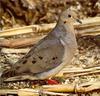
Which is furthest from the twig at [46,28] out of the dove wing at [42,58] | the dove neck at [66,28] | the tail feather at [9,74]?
the tail feather at [9,74]

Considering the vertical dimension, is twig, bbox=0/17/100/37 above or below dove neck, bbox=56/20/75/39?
above

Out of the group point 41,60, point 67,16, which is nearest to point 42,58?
point 41,60

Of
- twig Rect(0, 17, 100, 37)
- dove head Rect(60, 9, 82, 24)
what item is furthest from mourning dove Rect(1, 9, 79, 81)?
twig Rect(0, 17, 100, 37)

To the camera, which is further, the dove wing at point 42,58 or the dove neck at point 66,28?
the dove neck at point 66,28

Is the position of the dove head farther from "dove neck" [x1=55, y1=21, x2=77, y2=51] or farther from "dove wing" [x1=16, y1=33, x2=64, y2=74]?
"dove wing" [x1=16, y1=33, x2=64, y2=74]

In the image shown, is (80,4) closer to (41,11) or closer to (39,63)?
(41,11)

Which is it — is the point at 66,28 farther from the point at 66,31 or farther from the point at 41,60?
the point at 41,60

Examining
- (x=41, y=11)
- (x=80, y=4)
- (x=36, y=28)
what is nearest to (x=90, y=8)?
(x=80, y=4)

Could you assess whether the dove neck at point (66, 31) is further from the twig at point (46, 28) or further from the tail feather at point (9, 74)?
the twig at point (46, 28)

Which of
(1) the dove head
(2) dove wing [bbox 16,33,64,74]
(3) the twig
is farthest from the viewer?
(3) the twig
